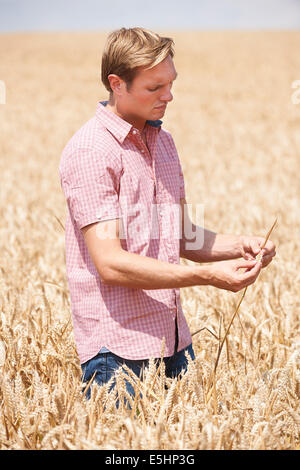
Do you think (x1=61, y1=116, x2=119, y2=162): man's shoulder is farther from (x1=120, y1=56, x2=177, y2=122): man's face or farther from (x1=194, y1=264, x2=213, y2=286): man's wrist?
(x1=194, y1=264, x2=213, y2=286): man's wrist

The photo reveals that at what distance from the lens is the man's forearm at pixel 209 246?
→ 101 inches

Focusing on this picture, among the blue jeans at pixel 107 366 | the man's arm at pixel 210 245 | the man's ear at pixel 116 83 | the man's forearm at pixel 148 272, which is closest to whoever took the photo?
the man's forearm at pixel 148 272

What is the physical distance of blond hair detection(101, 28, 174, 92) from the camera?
2.12 metres

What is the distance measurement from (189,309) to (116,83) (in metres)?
1.68

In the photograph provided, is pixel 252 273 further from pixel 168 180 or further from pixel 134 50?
pixel 134 50

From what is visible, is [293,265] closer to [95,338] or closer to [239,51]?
[95,338]

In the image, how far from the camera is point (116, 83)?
2.20 m

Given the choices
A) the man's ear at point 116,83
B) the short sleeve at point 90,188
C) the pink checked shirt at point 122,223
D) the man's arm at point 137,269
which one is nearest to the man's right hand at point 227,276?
the man's arm at point 137,269

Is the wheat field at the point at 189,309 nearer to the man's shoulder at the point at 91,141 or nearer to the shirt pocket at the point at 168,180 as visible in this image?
the shirt pocket at the point at 168,180

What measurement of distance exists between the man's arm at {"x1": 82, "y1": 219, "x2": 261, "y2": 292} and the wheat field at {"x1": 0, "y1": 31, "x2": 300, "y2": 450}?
0.33 m

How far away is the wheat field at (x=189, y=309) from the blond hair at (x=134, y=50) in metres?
0.99

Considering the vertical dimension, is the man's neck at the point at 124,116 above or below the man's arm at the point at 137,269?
above
